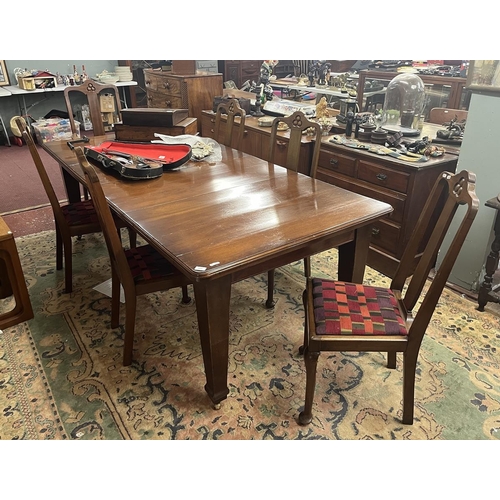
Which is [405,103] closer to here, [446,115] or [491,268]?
[446,115]

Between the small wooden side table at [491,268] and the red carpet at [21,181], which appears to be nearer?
the small wooden side table at [491,268]

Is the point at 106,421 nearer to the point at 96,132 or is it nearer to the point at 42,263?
the point at 42,263

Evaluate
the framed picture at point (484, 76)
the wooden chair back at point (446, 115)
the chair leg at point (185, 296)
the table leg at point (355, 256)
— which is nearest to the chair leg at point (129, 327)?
the chair leg at point (185, 296)

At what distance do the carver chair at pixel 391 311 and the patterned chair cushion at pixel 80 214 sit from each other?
1427mm

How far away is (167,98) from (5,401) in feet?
10.8

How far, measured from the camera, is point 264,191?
2033mm

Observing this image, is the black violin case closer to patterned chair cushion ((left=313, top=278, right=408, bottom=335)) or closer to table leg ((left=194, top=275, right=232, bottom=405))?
table leg ((left=194, top=275, right=232, bottom=405))

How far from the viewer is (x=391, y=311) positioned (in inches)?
64.1

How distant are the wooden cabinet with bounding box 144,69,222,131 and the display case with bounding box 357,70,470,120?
1.50 meters

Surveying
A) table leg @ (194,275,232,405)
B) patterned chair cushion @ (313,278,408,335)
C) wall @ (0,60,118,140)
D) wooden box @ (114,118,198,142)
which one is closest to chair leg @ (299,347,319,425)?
patterned chair cushion @ (313,278,408,335)

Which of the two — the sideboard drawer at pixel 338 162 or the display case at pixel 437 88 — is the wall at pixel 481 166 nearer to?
the sideboard drawer at pixel 338 162

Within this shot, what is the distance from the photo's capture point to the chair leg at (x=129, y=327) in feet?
6.16

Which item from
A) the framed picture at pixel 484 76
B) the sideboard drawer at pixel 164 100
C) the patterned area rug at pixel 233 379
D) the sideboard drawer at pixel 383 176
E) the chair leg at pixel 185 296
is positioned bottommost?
the patterned area rug at pixel 233 379
